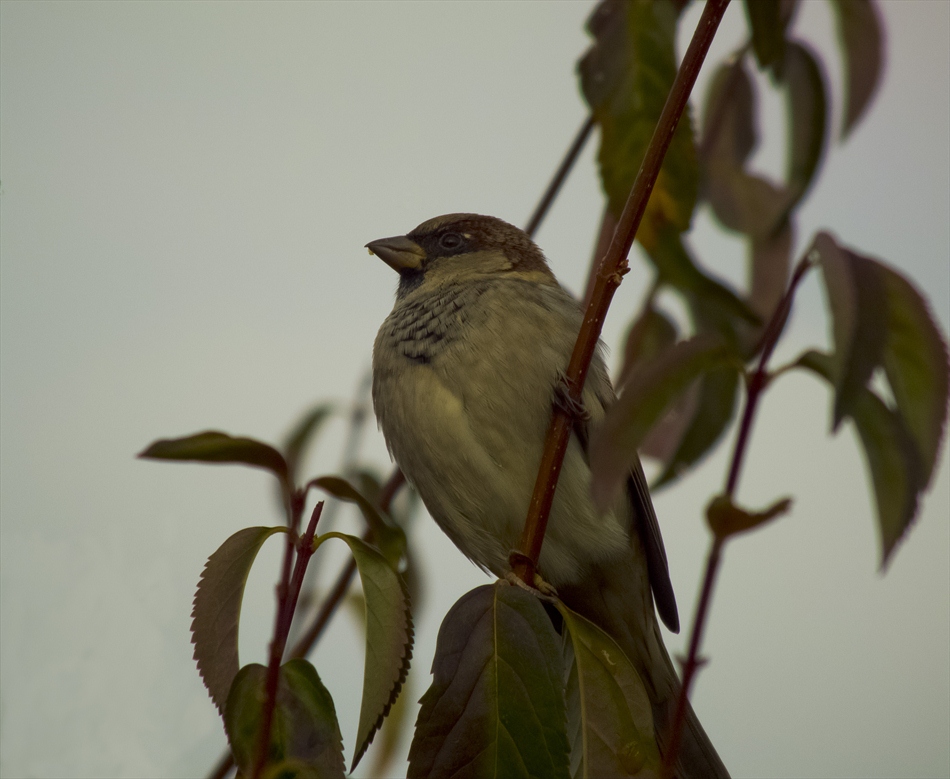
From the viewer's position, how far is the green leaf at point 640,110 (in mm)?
1524

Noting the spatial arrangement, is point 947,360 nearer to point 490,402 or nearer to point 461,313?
point 490,402

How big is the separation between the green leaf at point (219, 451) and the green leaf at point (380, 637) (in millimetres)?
139

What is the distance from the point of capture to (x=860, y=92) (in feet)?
4.64

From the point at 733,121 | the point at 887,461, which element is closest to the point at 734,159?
the point at 733,121

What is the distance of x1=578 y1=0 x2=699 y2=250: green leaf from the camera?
5.00ft

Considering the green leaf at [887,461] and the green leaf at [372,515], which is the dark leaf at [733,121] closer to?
the green leaf at [887,461]

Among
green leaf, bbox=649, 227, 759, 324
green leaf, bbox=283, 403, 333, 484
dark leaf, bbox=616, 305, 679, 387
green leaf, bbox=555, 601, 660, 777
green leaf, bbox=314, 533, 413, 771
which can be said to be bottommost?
green leaf, bbox=555, 601, 660, 777

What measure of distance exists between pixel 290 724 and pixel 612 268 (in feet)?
2.42

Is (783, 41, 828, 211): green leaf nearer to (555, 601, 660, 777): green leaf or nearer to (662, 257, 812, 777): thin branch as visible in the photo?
(662, 257, 812, 777): thin branch

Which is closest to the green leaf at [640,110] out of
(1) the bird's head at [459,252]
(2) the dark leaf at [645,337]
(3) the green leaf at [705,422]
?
(3) the green leaf at [705,422]

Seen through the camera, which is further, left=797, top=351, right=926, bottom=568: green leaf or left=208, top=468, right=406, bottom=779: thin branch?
left=208, top=468, right=406, bottom=779: thin branch

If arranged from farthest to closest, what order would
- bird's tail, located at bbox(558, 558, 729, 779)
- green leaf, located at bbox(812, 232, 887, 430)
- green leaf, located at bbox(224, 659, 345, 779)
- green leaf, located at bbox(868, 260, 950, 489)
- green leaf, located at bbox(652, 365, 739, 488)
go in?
bird's tail, located at bbox(558, 558, 729, 779)
green leaf, located at bbox(652, 365, 739, 488)
green leaf, located at bbox(224, 659, 345, 779)
green leaf, located at bbox(868, 260, 950, 489)
green leaf, located at bbox(812, 232, 887, 430)

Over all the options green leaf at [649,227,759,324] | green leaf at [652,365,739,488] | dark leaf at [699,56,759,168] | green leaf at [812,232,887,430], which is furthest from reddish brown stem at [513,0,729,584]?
dark leaf at [699,56,759,168]

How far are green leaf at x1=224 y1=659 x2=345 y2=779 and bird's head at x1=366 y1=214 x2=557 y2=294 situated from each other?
5.80 ft
